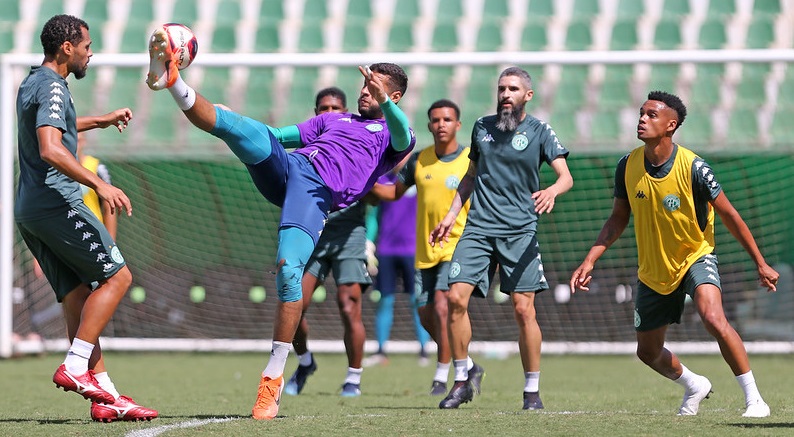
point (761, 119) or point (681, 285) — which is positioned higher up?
point (761, 119)

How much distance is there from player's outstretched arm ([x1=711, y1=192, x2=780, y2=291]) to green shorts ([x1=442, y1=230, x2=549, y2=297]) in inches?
51.6

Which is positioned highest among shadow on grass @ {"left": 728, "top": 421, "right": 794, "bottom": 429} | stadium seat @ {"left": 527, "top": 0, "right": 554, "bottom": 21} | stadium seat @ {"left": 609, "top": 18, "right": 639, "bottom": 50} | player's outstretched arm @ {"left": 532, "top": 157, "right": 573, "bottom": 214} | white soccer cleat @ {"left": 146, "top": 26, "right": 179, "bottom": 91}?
stadium seat @ {"left": 527, "top": 0, "right": 554, "bottom": 21}

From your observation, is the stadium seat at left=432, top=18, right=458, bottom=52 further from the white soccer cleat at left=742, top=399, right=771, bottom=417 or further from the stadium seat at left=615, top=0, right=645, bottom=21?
the white soccer cleat at left=742, top=399, right=771, bottom=417

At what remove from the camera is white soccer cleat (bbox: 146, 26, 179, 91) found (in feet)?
18.0

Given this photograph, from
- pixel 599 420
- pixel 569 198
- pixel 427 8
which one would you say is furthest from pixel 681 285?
pixel 427 8

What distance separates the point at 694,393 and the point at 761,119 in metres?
8.37

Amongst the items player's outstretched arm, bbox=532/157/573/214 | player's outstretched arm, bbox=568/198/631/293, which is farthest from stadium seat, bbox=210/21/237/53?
player's outstretched arm, bbox=568/198/631/293

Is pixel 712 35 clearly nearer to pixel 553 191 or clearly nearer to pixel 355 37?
pixel 355 37

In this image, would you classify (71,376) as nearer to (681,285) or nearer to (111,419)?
(111,419)

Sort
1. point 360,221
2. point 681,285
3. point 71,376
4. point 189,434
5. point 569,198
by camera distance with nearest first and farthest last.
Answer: point 189,434
point 71,376
point 681,285
point 360,221
point 569,198

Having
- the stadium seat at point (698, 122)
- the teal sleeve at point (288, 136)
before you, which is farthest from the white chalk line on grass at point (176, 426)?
the stadium seat at point (698, 122)

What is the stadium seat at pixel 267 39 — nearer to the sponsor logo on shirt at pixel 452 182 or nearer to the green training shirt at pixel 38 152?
the sponsor logo on shirt at pixel 452 182

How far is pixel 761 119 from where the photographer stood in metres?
14.0

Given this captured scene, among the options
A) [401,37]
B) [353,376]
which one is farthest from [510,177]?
[401,37]
